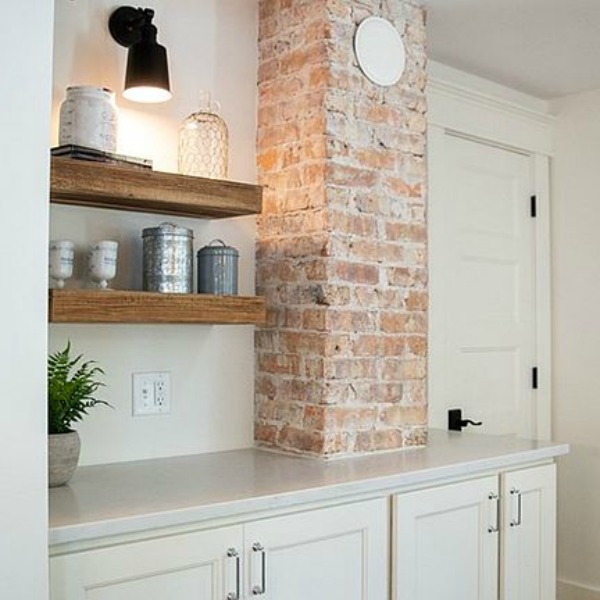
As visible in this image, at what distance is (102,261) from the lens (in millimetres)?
2127

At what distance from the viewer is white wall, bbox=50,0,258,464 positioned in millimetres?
2246

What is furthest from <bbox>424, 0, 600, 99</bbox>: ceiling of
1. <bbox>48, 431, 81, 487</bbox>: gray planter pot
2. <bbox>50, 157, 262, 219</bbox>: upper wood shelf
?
<bbox>48, 431, 81, 487</bbox>: gray planter pot

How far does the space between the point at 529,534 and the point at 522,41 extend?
176 centimetres

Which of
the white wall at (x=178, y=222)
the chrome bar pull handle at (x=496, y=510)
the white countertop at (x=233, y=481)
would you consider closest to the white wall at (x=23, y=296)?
the white countertop at (x=233, y=481)

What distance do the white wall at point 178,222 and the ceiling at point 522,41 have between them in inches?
28.3

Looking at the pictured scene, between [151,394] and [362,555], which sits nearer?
[362,555]

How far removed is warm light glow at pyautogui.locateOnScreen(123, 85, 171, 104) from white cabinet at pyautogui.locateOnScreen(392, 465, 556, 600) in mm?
1263

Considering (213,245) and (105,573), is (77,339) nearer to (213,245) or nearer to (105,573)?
(213,245)

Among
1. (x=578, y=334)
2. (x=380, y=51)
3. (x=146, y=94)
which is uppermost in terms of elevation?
(x=380, y=51)

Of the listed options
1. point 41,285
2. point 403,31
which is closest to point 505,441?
point 403,31

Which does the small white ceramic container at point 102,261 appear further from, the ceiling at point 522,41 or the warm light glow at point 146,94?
the ceiling at point 522,41

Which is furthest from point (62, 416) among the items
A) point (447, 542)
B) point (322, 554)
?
point (447, 542)

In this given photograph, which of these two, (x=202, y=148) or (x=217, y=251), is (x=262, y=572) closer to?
(x=217, y=251)

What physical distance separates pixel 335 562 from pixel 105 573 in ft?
2.05
